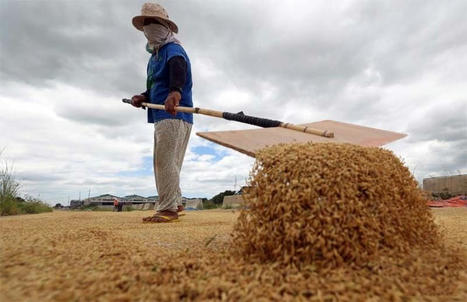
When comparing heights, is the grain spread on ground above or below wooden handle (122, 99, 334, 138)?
below

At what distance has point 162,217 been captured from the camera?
3787 millimetres

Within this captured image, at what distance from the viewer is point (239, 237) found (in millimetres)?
1712

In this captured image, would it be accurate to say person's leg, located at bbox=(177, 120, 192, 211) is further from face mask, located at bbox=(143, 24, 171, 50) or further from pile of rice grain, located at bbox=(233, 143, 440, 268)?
pile of rice grain, located at bbox=(233, 143, 440, 268)

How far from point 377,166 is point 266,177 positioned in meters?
0.58

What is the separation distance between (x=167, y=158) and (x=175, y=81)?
0.85 metres

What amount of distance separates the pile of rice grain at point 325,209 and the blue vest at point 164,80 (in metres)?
2.26

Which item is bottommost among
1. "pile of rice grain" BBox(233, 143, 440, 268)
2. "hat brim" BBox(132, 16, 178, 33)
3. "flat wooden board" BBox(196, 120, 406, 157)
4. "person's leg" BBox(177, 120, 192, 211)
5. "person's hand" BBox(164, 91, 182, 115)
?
"pile of rice grain" BBox(233, 143, 440, 268)

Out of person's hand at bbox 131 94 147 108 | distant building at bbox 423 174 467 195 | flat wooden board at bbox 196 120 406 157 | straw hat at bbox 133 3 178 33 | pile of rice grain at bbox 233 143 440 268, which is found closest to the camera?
pile of rice grain at bbox 233 143 440 268

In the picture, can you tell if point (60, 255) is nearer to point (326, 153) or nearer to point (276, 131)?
point (326, 153)

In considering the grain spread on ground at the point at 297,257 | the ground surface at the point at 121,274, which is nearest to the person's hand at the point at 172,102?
the ground surface at the point at 121,274

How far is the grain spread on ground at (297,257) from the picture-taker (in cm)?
128

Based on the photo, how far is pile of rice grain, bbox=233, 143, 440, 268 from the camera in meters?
1.48

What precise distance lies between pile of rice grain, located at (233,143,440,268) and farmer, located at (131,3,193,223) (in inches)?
82.9

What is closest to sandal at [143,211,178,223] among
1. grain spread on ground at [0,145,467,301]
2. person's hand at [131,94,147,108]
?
person's hand at [131,94,147,108]
